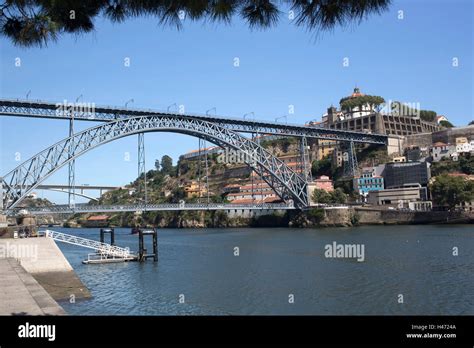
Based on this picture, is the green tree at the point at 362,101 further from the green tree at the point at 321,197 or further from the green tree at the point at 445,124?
the green tree at the point at 321,197

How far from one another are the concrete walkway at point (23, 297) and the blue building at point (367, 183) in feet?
180

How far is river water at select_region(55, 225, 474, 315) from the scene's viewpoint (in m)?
12.5

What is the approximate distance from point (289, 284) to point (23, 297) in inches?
377

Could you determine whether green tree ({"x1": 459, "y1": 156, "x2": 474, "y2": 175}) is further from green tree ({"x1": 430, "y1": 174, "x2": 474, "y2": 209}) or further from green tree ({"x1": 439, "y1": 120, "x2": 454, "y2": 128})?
green tree ({"x1": 439, "y1": 120, "x2": 454, "y2": 128})

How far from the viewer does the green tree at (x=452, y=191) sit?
1817 inches

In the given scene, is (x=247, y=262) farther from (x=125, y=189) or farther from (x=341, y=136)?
(x=125, y=189)

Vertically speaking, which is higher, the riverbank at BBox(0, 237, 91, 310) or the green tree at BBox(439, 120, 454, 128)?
the green tree at BBox(439, 120, 454, 128)

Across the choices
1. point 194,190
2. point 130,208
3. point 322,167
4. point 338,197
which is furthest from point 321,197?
point 194,190

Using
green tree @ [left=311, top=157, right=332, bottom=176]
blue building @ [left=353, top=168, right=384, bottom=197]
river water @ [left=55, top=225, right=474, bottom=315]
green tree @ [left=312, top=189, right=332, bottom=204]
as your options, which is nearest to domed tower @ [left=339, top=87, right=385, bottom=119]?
green tree @ [left=311, top=157, right=332, bottom=176]

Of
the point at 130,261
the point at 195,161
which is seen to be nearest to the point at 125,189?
the point at 195,161

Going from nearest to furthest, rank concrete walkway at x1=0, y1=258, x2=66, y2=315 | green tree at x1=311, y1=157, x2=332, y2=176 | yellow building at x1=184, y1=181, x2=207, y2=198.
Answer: concrete walkway at x1=0, y1=258, x2=66, y2=315
green tree at x1=311, y1=157, x2=332, y2=176
yellow building at x1=184, y1=181, x2=207, y2=198

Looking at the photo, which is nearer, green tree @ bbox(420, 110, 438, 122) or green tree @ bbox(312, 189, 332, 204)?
green tree @ bbox(312, 189, 332, 204)

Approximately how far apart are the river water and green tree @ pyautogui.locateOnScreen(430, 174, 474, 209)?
22252mm
